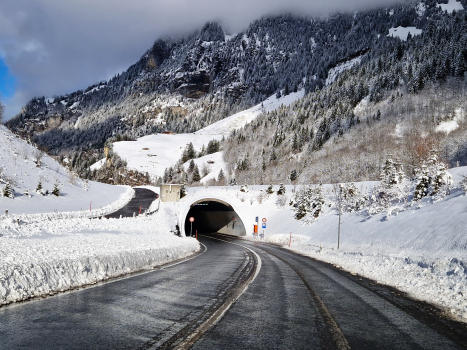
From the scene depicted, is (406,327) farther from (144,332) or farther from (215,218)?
(215,218)

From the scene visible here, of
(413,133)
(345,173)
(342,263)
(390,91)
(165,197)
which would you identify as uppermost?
(390,91)

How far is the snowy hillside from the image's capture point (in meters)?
32.8

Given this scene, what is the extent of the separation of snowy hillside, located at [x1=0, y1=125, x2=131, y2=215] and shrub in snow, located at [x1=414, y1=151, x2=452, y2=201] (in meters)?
34.8

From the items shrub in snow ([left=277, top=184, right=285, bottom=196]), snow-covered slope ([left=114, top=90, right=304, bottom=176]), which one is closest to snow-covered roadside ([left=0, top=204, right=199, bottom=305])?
shrub in snow ([left=277, top=184, right=285, bottom=196])

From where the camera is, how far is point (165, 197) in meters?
50.5

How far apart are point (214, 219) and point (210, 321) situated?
189ft

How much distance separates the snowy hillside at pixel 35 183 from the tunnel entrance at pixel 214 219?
15819 mm

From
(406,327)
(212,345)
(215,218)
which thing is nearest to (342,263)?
(406,327)

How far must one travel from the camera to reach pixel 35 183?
1518 inches

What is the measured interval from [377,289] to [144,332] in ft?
25.7

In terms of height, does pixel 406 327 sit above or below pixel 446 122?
below

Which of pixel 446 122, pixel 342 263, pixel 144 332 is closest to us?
pixel 144 332

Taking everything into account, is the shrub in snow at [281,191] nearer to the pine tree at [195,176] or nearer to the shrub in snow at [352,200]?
the shrub in snow at [352,200]

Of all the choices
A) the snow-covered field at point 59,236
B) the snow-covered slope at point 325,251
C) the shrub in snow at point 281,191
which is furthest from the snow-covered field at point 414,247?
the shrub in snow at point 281,191
